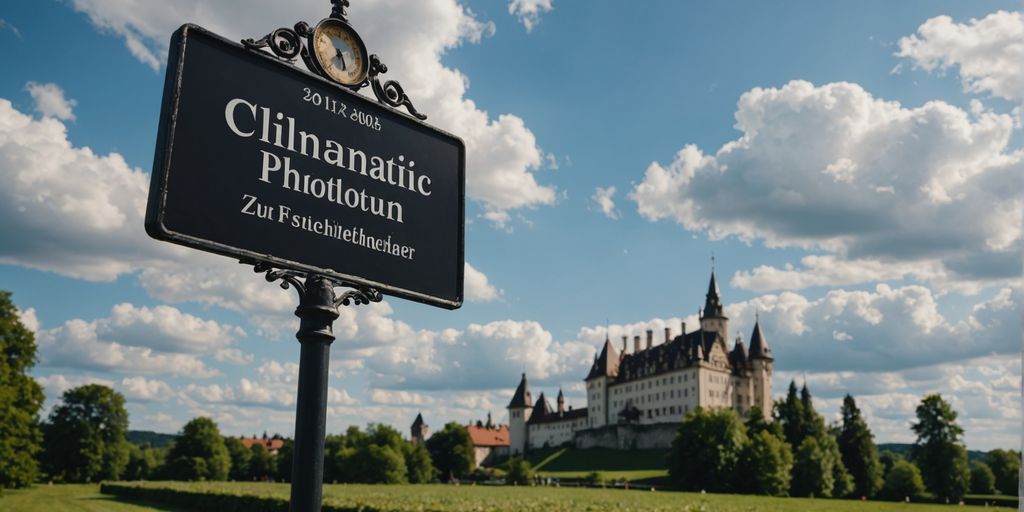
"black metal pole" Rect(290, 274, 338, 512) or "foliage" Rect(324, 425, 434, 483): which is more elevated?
"black metal pole" Rect(290, 274, 338, 512)

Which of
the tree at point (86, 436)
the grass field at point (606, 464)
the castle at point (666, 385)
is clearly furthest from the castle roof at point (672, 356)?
the tree at point (86, 436)

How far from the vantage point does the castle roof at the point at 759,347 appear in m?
110

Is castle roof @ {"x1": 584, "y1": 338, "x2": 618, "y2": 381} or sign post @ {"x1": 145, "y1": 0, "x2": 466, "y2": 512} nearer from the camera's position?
sign post @ {"x1": 145, "y1": 0, "x2": 466, "y2": 512}

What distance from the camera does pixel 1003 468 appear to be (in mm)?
86250

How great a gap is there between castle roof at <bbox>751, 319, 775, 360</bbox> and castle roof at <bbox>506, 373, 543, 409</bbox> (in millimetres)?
43813

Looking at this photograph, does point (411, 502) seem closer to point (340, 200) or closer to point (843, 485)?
point (340, 200)

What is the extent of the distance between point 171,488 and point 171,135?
50.1 meters

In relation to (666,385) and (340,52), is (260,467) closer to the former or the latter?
(666,385)

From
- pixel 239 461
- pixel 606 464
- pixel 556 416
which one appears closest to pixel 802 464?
pixel 606 464

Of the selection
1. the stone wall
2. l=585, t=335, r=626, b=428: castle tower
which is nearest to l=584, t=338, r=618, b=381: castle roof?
l=585, t=335, r=626, b=428: castle tower

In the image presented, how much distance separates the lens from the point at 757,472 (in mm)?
68500

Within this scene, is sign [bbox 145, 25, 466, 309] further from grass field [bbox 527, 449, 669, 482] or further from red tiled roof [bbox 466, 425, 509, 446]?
red tiled roof [bbox 466, 425, 509, 446]

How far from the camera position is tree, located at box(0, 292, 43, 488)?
4006 cm

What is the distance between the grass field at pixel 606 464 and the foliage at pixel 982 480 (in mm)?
33975
